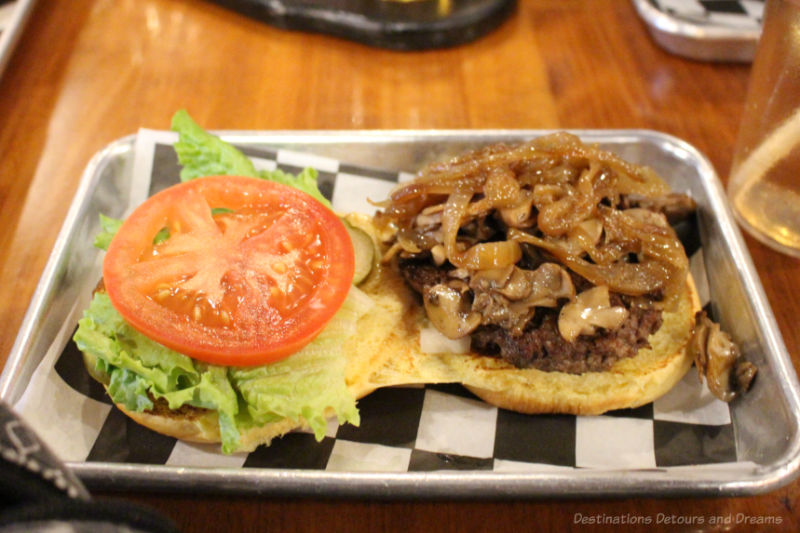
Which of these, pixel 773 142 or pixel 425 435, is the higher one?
pixel 773 142

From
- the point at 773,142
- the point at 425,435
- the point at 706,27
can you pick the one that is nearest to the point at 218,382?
the point at 425,435

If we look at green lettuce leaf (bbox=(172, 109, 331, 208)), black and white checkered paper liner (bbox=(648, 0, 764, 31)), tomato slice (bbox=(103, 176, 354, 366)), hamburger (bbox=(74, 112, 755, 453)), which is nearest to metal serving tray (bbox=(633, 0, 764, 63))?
black and white checkered paper liner (bbox=(648, 0, 764, 31))

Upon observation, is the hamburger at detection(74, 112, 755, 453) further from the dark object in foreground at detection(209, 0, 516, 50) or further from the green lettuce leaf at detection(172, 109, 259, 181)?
the dark object in foreground at detection(209, 0, 516, 50)

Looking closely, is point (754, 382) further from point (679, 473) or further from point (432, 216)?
point (432, 216)

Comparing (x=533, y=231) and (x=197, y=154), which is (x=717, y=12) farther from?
(x=197, y=154)

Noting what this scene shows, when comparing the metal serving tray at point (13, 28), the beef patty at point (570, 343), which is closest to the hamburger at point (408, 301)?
the beef patty at point (570, 343)

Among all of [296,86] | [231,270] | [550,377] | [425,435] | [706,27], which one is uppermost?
[231,270]
